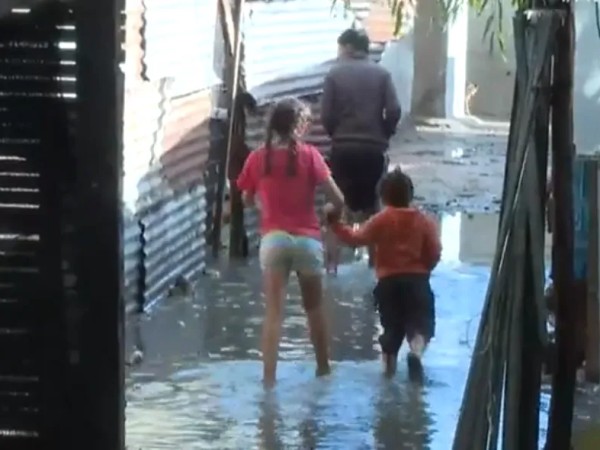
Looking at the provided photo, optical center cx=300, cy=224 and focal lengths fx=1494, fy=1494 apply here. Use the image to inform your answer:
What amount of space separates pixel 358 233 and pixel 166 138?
2832mm

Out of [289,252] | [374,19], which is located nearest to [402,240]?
[289,252]

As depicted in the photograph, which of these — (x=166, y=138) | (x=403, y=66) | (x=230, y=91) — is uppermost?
(x=230, y=91)

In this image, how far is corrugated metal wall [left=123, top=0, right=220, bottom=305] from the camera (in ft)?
31.9

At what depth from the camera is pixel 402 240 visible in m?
8.26

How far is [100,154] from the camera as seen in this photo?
15.4ft

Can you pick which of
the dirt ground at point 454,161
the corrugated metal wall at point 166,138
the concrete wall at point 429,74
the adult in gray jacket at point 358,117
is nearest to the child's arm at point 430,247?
the corrugated metal wall at point 166,138

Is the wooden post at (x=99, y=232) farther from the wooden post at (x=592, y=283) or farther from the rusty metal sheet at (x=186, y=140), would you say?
the rusty metal sheet at (x=186, y=140)

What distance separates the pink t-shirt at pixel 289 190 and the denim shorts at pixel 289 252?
4 cm

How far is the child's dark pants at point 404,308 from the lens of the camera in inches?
327

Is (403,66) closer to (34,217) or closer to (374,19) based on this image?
(374,19)

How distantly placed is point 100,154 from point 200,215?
7.04 m

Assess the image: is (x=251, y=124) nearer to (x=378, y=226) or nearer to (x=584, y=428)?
(x=378, y=226)

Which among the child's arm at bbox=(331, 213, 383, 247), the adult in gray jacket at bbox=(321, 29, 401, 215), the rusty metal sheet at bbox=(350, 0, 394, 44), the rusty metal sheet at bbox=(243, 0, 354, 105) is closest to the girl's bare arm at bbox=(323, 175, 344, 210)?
the child's arm at bbox=(331, 213, 383, 247)

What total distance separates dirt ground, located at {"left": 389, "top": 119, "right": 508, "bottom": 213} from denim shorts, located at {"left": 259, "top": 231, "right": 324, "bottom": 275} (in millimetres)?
7403
